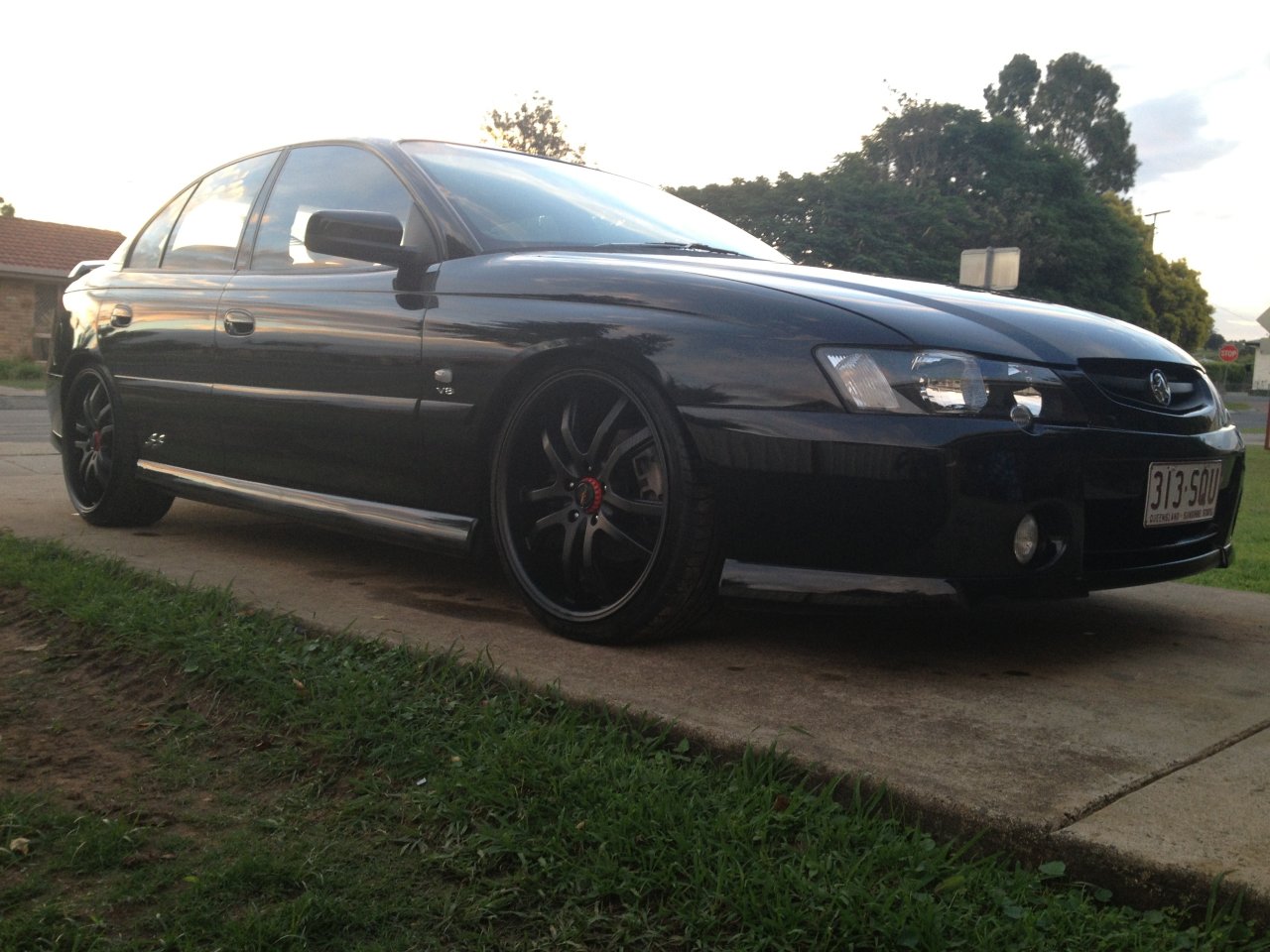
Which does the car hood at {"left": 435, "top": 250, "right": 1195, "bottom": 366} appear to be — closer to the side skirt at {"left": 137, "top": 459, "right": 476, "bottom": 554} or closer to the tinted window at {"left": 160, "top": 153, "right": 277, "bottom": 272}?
the side skirt at {"left": 137, "top": 459, "right": 476, "bottom": 554}

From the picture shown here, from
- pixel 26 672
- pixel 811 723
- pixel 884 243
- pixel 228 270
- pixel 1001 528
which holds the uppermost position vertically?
pixel 884 243

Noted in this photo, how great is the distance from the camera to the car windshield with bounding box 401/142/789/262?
151 inches

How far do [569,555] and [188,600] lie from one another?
3.61ft

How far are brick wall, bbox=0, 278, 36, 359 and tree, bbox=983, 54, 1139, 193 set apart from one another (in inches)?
2418

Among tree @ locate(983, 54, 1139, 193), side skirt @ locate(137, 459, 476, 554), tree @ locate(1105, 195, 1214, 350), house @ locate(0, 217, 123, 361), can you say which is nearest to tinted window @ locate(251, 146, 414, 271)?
side skirt @ locate(137, 459, 476, 554)

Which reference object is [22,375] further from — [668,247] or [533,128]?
[668,247]

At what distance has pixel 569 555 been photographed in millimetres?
3256

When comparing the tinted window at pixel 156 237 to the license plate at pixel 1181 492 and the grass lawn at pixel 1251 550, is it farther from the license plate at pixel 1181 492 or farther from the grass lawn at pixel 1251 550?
the grass lawn at pixel 1251 550

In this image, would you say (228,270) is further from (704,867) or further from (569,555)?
(704,867)

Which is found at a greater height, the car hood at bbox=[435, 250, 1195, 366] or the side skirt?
the car hood at bbox=[435, 250, 1195, 366]

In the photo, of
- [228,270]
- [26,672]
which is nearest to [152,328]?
[228,270]

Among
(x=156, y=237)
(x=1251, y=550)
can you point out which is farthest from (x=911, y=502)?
(x=1251, y=550)

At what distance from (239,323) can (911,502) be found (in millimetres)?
2475

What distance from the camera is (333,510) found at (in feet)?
12.7
